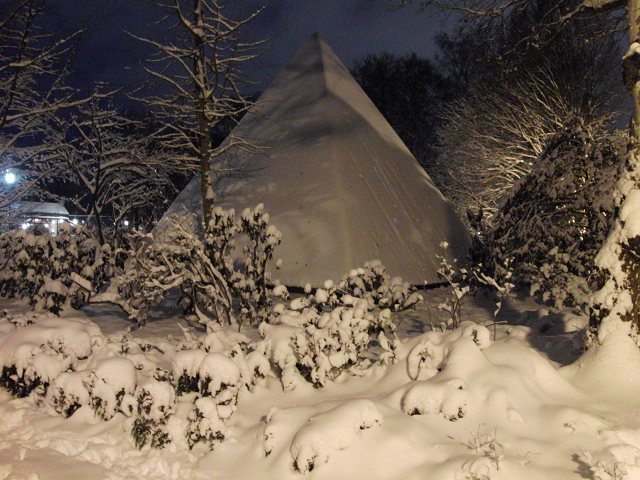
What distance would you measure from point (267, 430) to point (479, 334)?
192cm

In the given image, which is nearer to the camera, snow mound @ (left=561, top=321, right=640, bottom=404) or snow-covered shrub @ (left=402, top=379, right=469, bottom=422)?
snow-covered shrub @ (left=402, top=379, right=469, bottom=422)

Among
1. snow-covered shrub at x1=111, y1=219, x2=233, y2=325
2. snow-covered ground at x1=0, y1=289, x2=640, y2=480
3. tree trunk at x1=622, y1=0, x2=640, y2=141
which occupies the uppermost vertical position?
tree trunk at x1=622, y1=0, x2=640, y2=141

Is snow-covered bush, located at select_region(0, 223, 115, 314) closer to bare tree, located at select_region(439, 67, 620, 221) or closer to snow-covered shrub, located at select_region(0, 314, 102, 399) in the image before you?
snow-covered shrub, located at select_region(0, 314, 102, 399)

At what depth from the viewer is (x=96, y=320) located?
7523 millimetres

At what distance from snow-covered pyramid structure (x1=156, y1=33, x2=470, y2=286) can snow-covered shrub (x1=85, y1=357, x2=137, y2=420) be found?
16.9 ft

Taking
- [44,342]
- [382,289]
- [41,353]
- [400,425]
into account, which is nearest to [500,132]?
[382,289]

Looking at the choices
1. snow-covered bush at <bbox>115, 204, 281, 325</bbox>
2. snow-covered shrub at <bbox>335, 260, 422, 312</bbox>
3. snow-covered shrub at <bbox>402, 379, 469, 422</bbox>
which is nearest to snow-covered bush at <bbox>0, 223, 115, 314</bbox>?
snow-covered bush at <bbox>115, 204, 281, 325</bbox>

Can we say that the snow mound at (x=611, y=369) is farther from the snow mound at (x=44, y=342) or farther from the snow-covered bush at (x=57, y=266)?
the snow-covered bush at (x=57, y=266)

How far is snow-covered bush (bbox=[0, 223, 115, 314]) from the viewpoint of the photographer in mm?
7559

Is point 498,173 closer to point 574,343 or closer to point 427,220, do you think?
point 427,220

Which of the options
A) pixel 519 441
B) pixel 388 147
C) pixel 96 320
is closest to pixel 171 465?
pixel 519 441

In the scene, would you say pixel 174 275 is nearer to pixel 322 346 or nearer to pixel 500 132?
pixel 322 346

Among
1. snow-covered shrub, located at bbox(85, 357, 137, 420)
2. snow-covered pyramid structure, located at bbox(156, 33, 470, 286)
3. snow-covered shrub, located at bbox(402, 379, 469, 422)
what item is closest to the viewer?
snow-covered shrub, located at bbox(402, 379, 469, 422)

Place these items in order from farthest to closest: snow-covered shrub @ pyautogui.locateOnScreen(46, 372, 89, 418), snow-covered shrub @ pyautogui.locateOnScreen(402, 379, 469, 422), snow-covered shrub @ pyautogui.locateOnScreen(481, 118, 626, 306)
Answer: snow-covered shrub @ pyautogui.locateOnScreen(481, 118, 626, 306) < snow-covered shrub @ pyautogui.locateOnScreen(46, 372, 89, 418) < snow-covered shrub @ pyautogui.locateOnScreen(402, 379, 469, 422)
